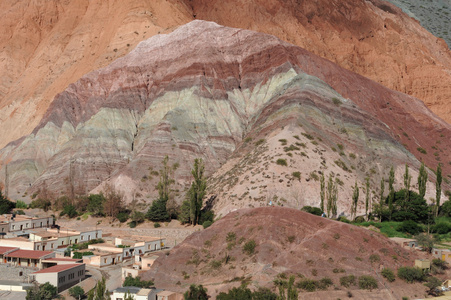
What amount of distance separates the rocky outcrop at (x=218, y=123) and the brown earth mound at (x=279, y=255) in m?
12.3

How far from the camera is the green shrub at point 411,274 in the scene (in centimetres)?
3759

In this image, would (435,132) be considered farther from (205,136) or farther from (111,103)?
(111,103)

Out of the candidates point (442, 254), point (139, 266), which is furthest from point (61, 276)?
point (442, 254)

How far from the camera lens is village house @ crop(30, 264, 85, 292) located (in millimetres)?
40750

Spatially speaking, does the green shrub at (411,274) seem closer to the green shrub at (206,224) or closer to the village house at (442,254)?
the village house at (442,254)

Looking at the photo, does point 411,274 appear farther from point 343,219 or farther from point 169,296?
point 169,296

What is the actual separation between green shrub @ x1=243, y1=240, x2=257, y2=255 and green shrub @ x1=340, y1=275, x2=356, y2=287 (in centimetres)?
631

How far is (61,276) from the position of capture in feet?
135

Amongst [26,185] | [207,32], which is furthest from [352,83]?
[26,185]

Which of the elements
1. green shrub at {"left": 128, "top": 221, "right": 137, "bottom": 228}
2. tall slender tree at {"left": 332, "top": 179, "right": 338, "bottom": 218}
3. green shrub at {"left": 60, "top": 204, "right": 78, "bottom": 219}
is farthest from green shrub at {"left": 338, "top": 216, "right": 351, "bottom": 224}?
green shrub at {"left": 60, "top": 204, "right": 78, "bottom": 219}

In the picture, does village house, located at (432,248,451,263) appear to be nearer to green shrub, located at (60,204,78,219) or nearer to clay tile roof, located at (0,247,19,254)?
clay tile roof, located at (0,247,19,254)

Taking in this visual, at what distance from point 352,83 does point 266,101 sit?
13.7m

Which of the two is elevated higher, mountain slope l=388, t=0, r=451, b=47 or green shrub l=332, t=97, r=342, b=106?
mountain slope l=388, t=0, r=451, b=47

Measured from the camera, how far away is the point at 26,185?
255 feet
